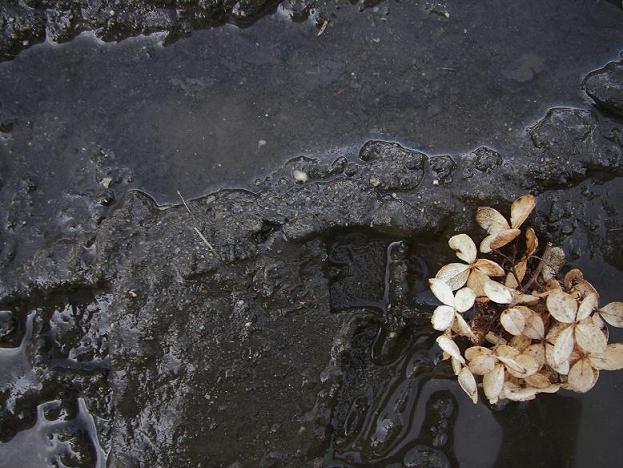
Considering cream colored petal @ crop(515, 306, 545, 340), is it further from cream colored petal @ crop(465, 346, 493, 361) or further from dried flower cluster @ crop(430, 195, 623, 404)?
cream colored petal @ crop(465, 346, 493, 361)

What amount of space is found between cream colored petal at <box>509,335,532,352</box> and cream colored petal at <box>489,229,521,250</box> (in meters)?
0.36

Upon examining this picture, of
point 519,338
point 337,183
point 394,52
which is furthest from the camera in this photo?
point 394,52

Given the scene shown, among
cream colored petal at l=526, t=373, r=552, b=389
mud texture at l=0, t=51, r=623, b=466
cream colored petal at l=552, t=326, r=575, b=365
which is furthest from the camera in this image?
mud texture at l=0, t=51, r=623, b=466

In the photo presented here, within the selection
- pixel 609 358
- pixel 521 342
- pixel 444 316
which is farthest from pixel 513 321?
pixel 609 358

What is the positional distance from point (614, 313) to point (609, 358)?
0.56 feet

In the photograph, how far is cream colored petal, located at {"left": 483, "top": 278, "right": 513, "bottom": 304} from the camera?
2.21 meters

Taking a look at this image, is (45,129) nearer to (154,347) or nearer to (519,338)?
(154,347)

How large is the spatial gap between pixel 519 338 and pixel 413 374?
512 millimetres

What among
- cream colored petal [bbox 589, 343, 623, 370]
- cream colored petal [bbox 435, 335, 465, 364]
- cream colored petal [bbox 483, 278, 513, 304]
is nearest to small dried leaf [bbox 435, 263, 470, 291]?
cream colored petal [bbox 483, 278, 513, 304]

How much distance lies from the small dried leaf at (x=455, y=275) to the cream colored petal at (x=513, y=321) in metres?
0.20

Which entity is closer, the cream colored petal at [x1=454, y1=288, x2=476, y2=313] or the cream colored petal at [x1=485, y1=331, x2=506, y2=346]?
the cream colored petal at [x1=454, y1=288, x2=476, y2=313]

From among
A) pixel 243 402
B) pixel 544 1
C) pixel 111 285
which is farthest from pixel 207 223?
pixel 544 1

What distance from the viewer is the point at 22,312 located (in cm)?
257

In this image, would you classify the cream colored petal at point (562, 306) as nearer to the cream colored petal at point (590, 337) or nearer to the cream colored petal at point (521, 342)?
the cream colored petal at point (590, 337)
